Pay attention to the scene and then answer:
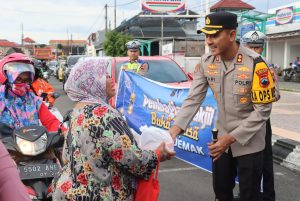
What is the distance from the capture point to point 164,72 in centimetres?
862

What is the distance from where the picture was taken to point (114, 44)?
36406 mm

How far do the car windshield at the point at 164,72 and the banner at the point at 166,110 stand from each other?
163cm

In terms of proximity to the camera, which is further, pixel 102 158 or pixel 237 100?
pixel 237 100

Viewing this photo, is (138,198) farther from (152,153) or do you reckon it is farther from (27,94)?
(27,94)

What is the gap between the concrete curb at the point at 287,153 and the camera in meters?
6.20

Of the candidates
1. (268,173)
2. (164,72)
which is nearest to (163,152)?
(268,173)

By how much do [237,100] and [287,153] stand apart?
3.86 m

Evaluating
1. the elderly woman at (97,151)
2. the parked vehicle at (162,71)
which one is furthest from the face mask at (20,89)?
the parked vehicle at (162,71)

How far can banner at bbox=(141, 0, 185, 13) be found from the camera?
31.4 meters

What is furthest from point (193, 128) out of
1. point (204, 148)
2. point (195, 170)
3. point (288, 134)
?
point (288, 134)

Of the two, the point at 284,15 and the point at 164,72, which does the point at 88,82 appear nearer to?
the point at 164,72

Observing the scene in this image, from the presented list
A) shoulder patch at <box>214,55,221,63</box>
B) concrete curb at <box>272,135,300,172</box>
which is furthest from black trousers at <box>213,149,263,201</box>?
concrete curb at <box>272,135,300,172</box>

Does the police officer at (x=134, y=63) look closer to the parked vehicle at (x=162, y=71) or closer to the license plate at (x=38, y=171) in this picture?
the parked vehicle at (x=162, y=71)

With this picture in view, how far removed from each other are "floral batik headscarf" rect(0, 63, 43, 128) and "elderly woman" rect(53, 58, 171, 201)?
1643 mm
